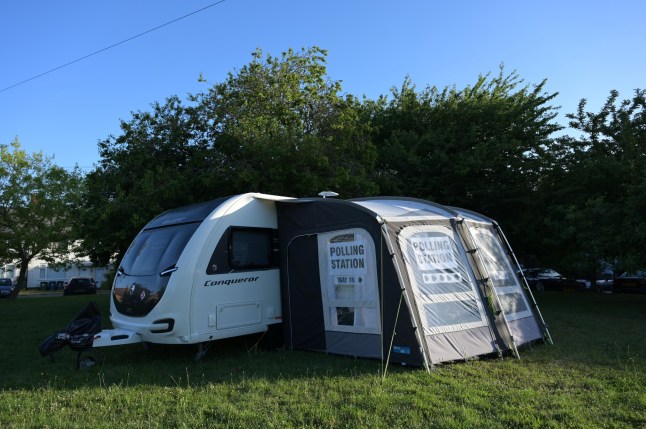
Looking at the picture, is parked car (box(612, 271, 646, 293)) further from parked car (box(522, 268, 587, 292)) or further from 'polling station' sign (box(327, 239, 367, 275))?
'polling station' sign (box(327, 239, 367, 275))

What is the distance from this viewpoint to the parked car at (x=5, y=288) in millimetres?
32763

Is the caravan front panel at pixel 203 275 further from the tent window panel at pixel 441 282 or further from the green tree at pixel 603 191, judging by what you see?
the green tree at pixel 603 191

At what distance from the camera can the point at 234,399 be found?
17.2ft

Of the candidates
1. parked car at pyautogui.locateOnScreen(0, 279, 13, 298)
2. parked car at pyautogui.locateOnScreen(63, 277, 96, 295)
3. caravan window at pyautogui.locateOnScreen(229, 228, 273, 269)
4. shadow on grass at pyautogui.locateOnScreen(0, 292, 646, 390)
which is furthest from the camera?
parked car at pyautogui.locateOnScreen(63, 277, 96, 295)

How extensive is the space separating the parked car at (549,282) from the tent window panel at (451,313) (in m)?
23.9

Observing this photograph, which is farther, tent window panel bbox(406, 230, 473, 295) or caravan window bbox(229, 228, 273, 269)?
caravan window bbox(229, 228, 273, 269)

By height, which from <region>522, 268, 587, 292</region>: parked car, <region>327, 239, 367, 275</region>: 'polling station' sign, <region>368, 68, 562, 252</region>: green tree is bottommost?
<region>522, 268, 587, 292</region>: parked car

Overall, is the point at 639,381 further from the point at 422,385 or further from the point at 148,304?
the point at 148,304

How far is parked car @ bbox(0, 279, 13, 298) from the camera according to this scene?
1290 inches

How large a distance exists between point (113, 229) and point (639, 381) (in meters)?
11.7

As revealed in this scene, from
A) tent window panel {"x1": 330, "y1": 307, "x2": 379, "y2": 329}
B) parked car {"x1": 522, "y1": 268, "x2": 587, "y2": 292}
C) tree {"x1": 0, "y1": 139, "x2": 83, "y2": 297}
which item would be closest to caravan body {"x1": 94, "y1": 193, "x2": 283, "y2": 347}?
tent window panel {"x1": 330, "y1": 307, "x2": 379, "y2": 329}

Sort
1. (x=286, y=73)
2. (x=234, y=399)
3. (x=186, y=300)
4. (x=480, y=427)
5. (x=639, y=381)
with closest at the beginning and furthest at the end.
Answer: (x=480, y=427) → (x=234, y=399) → (x=639, y=381) → (x=186, y=300) → (x=286, y=73)

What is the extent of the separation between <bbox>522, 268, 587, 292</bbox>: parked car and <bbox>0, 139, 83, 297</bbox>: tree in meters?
25.7

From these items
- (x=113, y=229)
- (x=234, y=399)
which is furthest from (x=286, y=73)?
(x=234, y=399)
